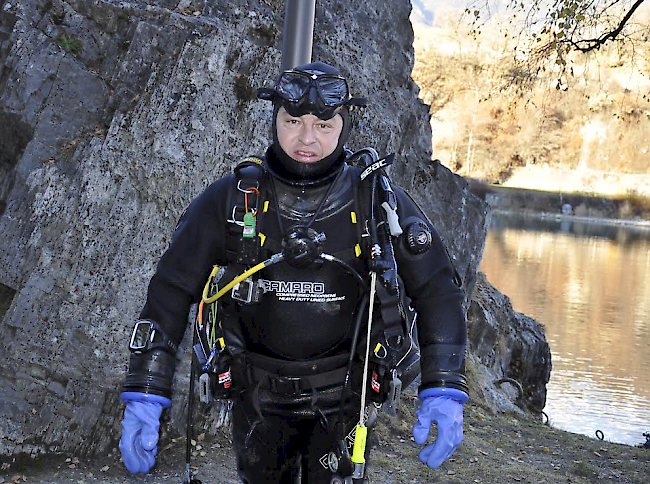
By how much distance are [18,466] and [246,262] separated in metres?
3.35

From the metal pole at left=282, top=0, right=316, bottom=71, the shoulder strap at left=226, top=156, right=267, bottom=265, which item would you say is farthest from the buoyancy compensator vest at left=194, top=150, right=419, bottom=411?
the metal pole at left=282, top=0, right=316, bottom=71

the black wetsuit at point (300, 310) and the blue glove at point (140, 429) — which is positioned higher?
the black wetsuit at point (300, 310)

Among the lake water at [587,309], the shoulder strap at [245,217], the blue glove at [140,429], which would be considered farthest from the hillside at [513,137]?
the blue glove at [140,429]

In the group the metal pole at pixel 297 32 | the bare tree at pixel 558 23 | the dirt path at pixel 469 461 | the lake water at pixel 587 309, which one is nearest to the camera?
the metal pole at pixel 297 32

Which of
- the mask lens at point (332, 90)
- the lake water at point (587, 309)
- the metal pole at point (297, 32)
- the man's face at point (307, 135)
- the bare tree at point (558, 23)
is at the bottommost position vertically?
the lake water at point (587, 309)

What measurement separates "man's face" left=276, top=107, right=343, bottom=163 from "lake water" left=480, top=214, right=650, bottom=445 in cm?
1096

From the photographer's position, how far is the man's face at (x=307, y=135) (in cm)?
340

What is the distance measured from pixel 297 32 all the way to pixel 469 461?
160 inches

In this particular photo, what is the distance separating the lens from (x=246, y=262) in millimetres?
3215

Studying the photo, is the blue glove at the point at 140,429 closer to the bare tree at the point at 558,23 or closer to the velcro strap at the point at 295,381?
the velcro strap at the point at 295,381

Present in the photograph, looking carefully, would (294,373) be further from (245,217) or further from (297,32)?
(297,32)

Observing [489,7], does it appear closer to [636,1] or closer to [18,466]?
[636,1]

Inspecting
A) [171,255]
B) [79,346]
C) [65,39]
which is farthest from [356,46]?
[171,255]

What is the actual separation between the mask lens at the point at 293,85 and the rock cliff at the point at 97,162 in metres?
2.78
